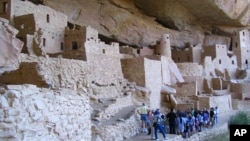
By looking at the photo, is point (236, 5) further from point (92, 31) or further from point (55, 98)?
point (55, 98)

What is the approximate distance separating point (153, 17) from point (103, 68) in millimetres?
9883

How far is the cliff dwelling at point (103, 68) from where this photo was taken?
4754 millimetres

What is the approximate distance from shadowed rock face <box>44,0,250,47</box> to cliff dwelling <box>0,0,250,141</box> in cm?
7

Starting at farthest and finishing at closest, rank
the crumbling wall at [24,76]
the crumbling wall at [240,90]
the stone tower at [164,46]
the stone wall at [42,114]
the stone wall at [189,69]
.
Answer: the stone tower at [164,46]
the stone wall at [189,69]
the crumbling wall at [240,90]
the crumbling wall at [24,76]
the stone wall at [42,114]

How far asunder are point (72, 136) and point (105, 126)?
11.4 feet

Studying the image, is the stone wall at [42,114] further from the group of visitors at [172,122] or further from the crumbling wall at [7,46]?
the group of visitors at [172,122]

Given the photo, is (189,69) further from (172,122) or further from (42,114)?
(42,114)

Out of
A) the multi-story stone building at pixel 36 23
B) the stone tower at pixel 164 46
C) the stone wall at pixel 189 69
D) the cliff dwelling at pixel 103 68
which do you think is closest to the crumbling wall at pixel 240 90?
the cliff dwelling at pixel 103 68

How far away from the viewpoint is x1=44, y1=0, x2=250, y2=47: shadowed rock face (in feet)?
59.4

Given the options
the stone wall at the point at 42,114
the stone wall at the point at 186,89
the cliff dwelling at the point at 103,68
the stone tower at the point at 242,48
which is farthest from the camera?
the stone tower at the point at 242,48

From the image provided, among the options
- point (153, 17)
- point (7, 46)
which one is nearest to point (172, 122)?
point (7, 46)

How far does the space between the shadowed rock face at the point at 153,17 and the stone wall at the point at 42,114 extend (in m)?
12.1

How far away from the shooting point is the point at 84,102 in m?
5.67

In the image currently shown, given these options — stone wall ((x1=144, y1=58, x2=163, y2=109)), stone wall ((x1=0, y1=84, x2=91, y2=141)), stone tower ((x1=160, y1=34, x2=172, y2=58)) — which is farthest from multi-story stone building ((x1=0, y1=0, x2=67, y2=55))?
stone tower ((x1=160, y1=34, x2=172, y2=58))
